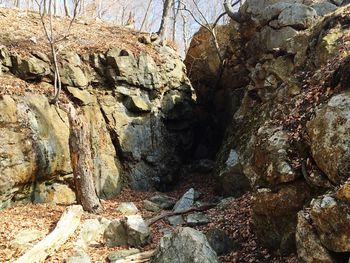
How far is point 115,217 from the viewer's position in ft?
36.7

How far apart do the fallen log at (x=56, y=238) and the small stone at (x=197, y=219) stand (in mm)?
3408

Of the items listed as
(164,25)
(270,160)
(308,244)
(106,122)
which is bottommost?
(308,244)

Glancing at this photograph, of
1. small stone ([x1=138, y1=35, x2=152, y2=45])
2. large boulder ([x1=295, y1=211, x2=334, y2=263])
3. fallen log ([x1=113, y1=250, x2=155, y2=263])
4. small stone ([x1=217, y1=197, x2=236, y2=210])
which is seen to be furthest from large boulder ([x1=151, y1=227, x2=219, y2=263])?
small stone ([x1=138, y1=35, x2=152, y2=45])

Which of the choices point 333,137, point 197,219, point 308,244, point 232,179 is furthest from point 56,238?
point 232,179

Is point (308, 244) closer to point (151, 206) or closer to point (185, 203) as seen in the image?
point (185, 203)

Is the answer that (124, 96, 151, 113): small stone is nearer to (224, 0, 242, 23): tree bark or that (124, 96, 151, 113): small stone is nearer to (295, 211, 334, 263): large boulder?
(224, 0, 242, 23): tree bark

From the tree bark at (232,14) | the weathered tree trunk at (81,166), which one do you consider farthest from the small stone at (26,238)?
the tree bark at (232,14)

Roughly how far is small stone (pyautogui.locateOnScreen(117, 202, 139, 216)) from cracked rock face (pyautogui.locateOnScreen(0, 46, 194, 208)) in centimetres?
189

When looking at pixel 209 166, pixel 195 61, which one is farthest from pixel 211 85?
pixel 209 166

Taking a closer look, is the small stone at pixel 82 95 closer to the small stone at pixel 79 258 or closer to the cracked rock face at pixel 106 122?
the cracked rock face at pixel 106 122

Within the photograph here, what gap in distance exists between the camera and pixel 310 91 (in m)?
8.68

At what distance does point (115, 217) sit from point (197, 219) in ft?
8.70

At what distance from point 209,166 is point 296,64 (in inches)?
297

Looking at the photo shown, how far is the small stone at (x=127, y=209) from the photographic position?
1200 centimetres
